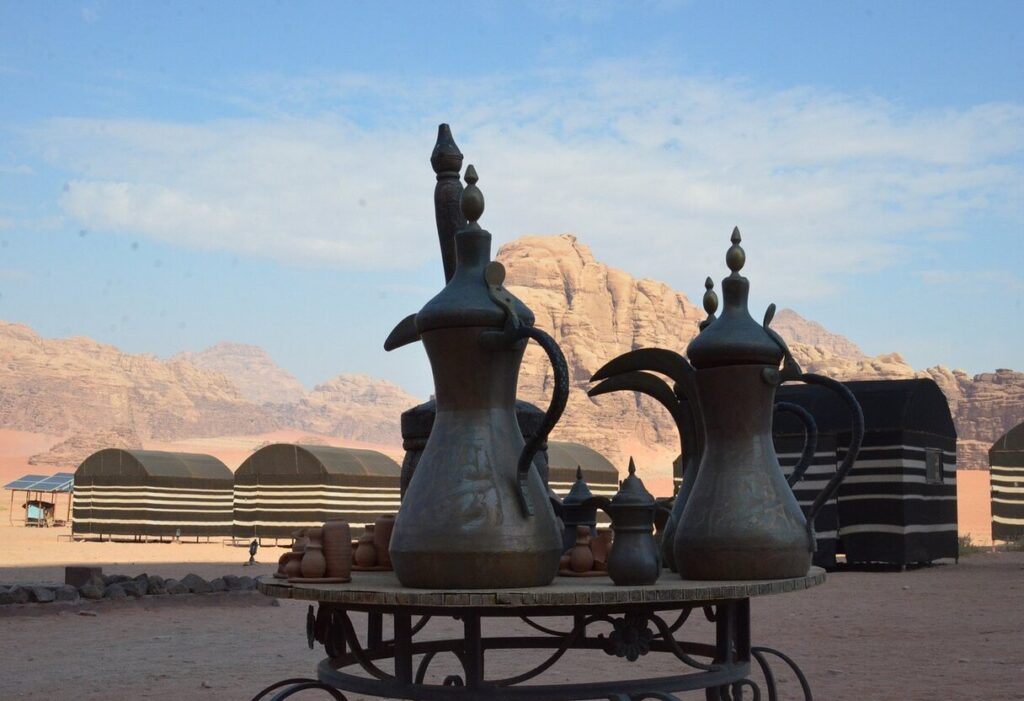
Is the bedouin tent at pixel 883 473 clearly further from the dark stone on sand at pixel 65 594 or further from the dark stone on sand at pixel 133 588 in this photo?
the dark stone on sand at pixel 65 594

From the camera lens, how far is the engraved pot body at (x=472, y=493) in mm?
3467

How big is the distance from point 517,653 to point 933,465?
39.6ft

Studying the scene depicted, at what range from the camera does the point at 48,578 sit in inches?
677

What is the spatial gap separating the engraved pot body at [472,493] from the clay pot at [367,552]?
0.94 m

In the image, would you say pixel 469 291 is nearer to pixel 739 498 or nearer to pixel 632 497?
pixel 632 497

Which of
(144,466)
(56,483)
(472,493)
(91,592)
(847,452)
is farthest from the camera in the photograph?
(56,483)

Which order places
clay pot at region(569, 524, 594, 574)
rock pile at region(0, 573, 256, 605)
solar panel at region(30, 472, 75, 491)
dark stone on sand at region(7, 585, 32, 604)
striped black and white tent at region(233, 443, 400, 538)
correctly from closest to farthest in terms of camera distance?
1. clay pot at region(569, 524, 594, 574)
2. dark stone on sand at region(7, 585, 32, 604)
3. rock pile at region(0, 573, 256, 605)
4. striped black and white tent at region(233, 443, 400, 538)
5. solar panel at region(30, 472, 75, 491)

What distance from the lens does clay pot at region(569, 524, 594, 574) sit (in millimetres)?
4379

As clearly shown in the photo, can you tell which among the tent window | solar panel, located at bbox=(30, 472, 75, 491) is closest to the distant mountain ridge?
solar panel, located at bbox=(30, 472, 75, 491)

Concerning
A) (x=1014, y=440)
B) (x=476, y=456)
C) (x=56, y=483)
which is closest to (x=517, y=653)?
(x=476, y=456)

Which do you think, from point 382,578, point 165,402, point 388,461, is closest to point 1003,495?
point 388,461

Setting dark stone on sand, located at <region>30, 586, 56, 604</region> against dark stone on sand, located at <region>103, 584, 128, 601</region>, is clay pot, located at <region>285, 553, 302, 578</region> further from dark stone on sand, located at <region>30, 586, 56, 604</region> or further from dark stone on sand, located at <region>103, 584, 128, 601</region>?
dark stone on sand, located at <region>103, 584, 128, 601</region>

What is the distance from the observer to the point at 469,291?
3.82 metres

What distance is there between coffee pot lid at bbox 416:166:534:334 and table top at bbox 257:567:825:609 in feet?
2.74
